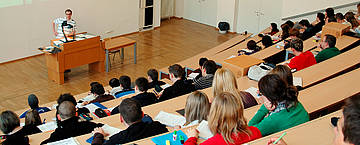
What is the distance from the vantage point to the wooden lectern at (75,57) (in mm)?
8836

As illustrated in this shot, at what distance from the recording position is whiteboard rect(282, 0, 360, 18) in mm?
10641

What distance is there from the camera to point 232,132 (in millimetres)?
3100

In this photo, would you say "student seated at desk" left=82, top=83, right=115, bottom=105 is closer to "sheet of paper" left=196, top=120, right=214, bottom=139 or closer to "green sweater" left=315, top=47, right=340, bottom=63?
"sheet of paper" left=196, top=120, right=214, bottom=139

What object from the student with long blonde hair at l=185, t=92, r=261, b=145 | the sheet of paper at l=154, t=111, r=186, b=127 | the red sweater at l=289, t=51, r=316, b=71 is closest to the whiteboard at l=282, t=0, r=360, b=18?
the red sweater at l=289, t=51, r=316, b=71

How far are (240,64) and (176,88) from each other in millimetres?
1080

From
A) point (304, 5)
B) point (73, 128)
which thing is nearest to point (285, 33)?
point (304, 5)

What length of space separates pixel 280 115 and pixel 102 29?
9.14m

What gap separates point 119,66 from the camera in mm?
10148

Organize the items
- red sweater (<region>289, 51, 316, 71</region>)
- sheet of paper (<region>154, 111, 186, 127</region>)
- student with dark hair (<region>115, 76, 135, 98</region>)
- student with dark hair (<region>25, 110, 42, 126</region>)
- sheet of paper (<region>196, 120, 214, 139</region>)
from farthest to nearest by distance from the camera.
Result: student with dark hair (<region>115, 76, 135, 98</region>) < red sweater (<region>289, 51, 316, 71</region>) < student with dark hair (<region>25, 110, 42, 126</region>) < sheet of paper (<region>154, 111, 186, 127</region>) < sheet of paper (<region>196, 120, 214, 139</region>)

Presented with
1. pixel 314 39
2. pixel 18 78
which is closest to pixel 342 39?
pixel 314 39

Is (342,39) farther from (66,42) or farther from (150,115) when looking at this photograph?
(66,42)

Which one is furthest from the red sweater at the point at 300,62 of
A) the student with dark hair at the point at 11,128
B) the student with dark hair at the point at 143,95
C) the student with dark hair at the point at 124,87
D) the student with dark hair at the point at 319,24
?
the student with dark hair at the point at 11,128

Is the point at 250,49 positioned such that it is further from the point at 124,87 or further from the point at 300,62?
the point at 124,87

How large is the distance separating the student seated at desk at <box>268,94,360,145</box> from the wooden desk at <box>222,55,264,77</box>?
12.3ft
